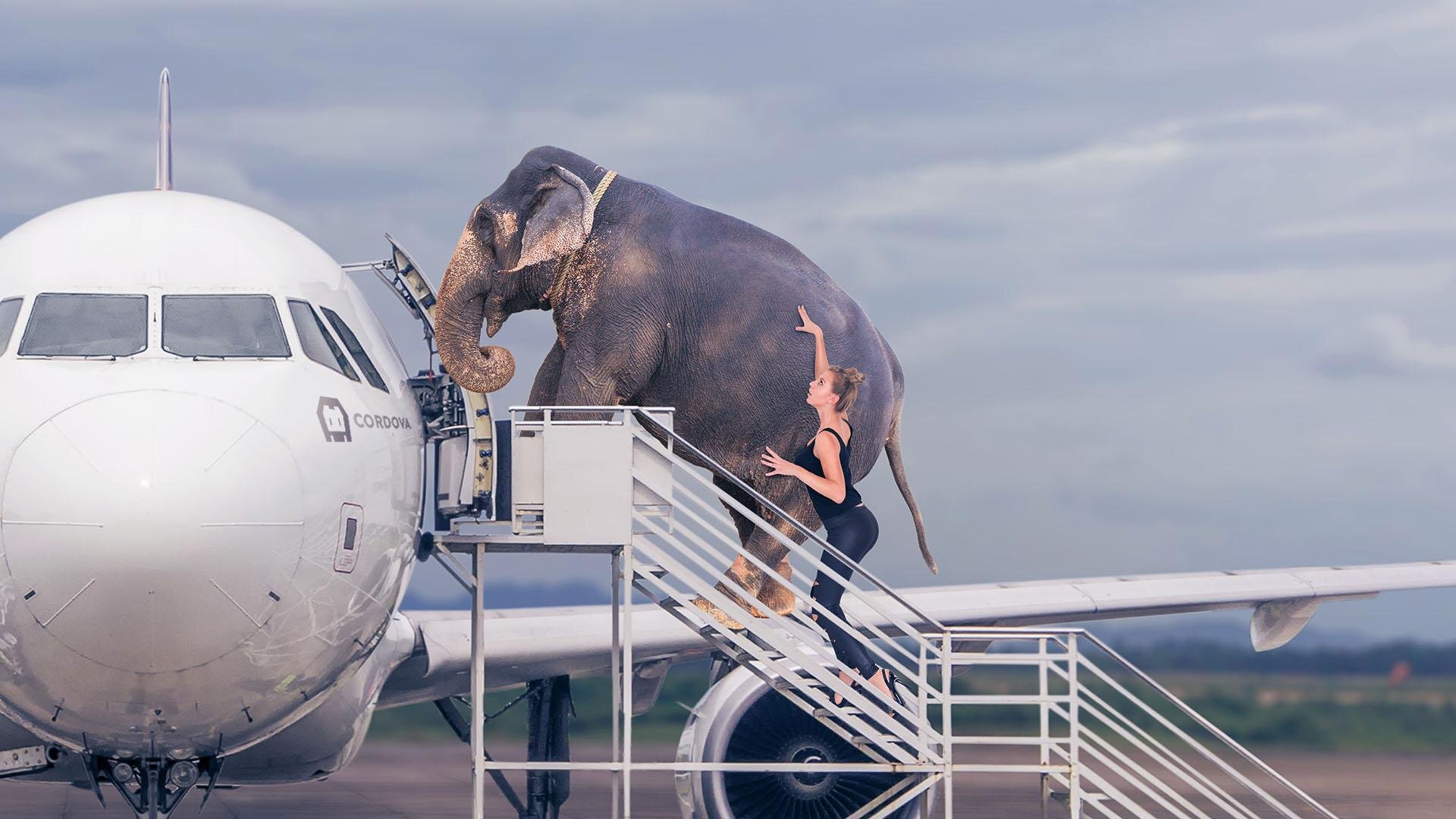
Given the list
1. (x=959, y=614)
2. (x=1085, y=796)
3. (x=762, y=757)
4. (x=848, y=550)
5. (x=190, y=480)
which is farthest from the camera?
(x=959, y=614)

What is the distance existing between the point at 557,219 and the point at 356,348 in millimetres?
1721

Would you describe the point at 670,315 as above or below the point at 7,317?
above

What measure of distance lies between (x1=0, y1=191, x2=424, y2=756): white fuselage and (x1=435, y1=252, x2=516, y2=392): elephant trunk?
87cm

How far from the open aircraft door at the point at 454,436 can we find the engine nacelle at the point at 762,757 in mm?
2349

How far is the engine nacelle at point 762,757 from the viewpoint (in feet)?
36.8

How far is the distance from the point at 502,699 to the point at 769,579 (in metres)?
20.7

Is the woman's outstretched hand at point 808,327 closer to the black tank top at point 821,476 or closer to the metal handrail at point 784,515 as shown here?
the black tank top at point 821,476

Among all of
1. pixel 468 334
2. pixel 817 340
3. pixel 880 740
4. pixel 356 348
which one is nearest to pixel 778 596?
pixel 880 740

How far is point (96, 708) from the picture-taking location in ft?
25.6

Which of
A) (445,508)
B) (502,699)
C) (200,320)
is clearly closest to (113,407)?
(200,320)

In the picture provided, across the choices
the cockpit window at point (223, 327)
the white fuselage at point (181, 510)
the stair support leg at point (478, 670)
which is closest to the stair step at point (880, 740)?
the stair support leg at point (478, 670)

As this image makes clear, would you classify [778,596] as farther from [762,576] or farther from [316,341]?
[316,341]

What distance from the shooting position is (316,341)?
8.73m

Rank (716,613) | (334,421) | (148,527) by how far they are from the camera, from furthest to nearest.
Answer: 1. (716,613)
2. (334,421)
3. (148,527)
